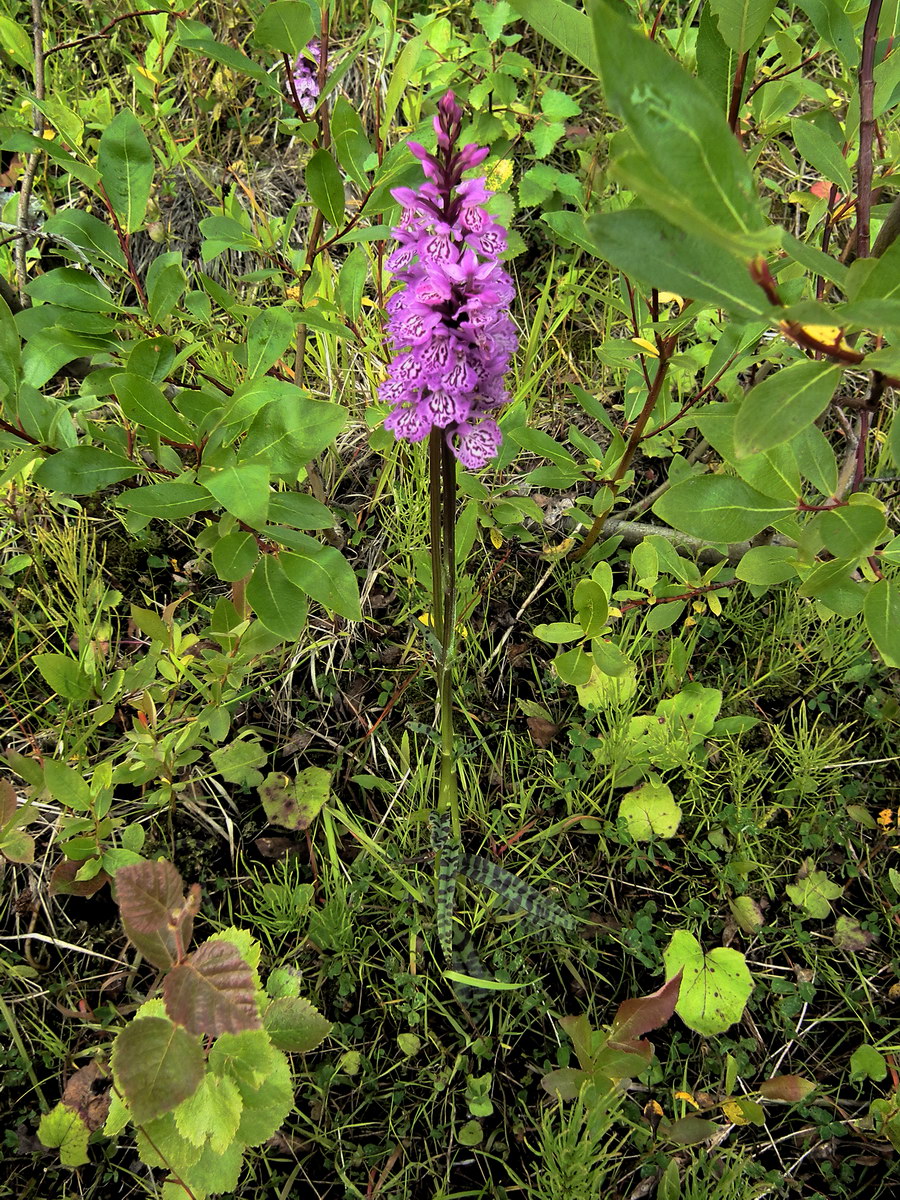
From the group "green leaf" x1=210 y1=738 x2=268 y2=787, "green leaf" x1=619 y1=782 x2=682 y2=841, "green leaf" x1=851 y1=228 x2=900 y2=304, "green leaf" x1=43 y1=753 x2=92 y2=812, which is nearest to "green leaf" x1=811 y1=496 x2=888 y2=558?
"green leaf" x1=851 y1=228 x2=900 y2=304

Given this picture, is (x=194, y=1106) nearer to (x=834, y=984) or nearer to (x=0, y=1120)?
(x=0, y=1120)

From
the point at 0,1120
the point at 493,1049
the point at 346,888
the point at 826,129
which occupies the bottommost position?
the point at 0,1120

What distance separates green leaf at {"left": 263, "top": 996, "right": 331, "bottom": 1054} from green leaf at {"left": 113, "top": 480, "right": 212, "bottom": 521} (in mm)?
901

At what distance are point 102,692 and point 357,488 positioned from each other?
100 centimetres

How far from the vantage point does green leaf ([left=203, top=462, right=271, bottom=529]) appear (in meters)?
1.21

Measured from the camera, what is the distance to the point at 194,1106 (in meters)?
1.26

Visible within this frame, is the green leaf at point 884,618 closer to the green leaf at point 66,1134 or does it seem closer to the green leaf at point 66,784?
the green leaf at point 66,784

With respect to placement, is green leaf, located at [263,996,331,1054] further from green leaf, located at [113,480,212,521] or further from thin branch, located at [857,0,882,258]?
thin branch, located at [857,0,882,258]

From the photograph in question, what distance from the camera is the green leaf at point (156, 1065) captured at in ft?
3.73

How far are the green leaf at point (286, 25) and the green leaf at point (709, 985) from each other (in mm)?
1988

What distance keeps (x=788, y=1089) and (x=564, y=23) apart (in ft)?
6.45

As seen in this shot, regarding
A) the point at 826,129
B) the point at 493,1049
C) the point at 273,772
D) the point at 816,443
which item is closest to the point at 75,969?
the point at 273,772

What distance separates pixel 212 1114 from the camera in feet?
4.09

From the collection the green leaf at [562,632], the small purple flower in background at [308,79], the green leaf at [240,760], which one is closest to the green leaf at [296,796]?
the green leaf at [240,760]
